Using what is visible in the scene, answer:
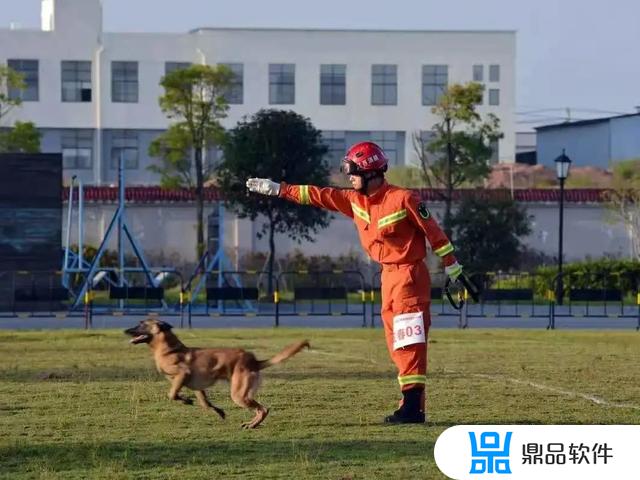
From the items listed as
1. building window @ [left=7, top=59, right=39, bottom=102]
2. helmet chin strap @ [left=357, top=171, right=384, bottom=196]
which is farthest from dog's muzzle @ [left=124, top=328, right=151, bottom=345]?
building window @ [left=7, top=59, right=39, bottom=102]

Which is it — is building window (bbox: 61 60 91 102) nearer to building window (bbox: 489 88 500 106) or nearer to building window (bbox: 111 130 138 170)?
building window (bbox: 111 130 138 170)

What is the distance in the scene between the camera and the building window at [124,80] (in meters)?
77.5

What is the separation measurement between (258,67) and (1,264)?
41372mm

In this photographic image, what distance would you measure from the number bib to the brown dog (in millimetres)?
921

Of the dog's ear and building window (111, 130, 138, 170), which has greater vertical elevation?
building window (111, 130, 138, 170)

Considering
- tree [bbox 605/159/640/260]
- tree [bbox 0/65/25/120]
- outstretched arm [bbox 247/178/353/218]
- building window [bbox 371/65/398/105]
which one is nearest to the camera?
outstretched arm [bbox 247/178/353/218]

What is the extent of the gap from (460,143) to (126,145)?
86.6 ft

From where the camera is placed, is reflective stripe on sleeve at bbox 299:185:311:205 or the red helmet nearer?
the red helmet

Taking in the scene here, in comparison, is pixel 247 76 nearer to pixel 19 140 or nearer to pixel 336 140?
pixel 336 140

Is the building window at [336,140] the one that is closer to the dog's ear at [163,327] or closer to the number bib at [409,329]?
the number bib at [409,329]

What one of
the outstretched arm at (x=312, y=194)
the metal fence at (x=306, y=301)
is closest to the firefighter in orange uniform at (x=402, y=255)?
the outstretched arm at (x=312, y=194)

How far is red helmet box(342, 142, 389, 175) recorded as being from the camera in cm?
1297

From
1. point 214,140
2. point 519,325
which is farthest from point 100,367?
point 214,140

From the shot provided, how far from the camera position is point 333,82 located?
7962cm
